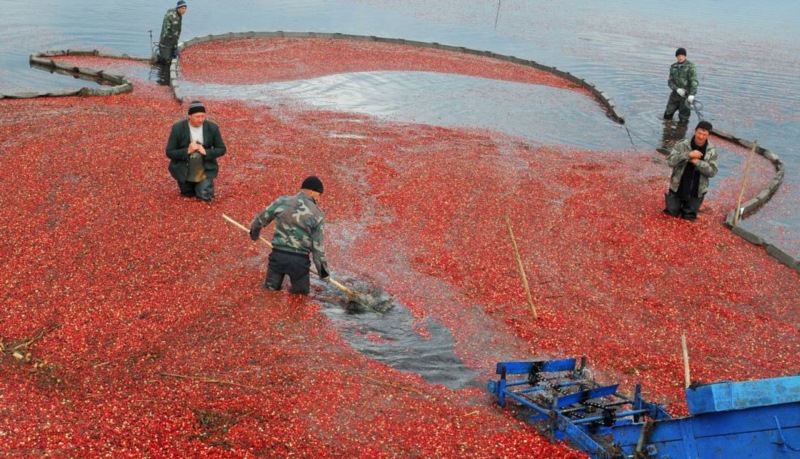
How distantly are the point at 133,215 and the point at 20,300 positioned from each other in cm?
311

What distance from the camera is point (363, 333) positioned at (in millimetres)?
9750

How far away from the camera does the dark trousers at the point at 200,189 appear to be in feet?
43.3

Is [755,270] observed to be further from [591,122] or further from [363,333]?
[591,122]

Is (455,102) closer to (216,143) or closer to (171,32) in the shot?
(171,32)

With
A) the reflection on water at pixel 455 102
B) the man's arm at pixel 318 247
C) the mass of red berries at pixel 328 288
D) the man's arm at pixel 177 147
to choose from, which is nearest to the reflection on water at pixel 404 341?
the mass of red berries at pixel 328 288

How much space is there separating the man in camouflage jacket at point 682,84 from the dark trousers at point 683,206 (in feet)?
30.0

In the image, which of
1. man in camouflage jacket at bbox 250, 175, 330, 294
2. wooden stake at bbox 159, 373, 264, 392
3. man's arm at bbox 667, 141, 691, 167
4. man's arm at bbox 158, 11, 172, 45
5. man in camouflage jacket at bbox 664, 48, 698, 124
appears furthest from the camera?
man's arm at bbox 158, 11, 172, 45

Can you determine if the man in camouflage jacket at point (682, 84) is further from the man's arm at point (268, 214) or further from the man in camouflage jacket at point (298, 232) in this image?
the man's arm at point (268, 214)

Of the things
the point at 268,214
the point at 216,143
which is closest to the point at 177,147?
the point at 216,143

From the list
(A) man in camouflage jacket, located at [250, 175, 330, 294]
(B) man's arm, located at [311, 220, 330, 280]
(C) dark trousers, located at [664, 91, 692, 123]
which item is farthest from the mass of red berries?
(C) dark trousers, located at [664, 91, 692, 123]

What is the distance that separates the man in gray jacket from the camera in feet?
47.8

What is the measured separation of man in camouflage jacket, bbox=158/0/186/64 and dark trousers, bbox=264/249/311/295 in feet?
53.6

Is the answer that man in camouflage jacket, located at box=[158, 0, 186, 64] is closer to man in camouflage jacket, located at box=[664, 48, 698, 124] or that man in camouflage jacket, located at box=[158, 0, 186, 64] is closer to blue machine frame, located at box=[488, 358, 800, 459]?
man in camouflage jacket, located at box=[664, 48, 698, 124]

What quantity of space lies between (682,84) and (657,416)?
18.4 m
